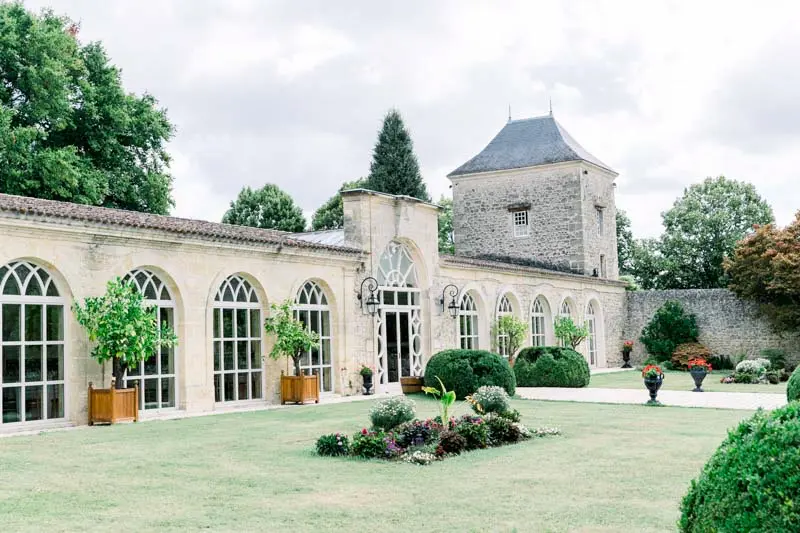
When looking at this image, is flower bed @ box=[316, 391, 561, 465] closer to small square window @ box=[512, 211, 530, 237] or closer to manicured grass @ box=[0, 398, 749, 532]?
manicured grass @ box=[0, 398, 749, 532]

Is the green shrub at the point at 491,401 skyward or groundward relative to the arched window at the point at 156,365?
groundward

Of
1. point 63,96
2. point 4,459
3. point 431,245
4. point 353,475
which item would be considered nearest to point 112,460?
point 4,459

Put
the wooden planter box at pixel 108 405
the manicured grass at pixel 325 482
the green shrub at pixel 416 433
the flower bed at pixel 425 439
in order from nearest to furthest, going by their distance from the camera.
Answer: the manicured grass at pixel 325 482 < the flower bed at pixel 425 439 < the green shrub at pixel 416 433 < the wooden planter box at pixel 108 405

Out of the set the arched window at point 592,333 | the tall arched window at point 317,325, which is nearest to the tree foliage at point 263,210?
the arched window at point 592,333

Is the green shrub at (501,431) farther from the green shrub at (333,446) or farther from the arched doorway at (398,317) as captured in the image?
the arched doorway at (398,317)

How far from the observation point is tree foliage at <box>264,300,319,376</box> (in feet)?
55.8

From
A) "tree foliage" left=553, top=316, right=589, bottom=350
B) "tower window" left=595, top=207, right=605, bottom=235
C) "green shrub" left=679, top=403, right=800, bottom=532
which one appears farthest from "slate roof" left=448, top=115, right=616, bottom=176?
"green shrub" left=679, top=403, right=800, bottom=532

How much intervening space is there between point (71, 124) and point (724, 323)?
23.8m

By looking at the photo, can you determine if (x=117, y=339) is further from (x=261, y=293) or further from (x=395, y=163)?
(x=395, y=163)

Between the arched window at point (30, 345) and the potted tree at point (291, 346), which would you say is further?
the potted tree at point (291, 346)

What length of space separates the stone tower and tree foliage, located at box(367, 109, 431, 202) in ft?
26.9

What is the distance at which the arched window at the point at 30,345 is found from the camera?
12797 millimetres

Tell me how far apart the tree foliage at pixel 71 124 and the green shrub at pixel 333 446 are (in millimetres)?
18562

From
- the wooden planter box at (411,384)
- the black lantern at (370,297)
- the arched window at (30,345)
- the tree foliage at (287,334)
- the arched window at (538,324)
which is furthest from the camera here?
the arched window at (538,324)
